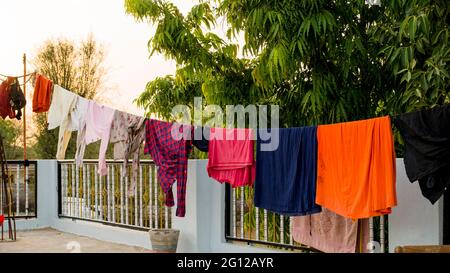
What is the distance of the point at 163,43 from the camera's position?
7.17 meters

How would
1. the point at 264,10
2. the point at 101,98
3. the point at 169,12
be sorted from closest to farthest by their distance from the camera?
the point at 264,10 → the point at 169,12 → the point at 101,98

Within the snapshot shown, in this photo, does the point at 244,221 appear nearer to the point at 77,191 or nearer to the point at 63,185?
the point at 77,191

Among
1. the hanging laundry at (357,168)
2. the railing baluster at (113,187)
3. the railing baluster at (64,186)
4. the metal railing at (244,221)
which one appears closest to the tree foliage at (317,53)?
the hanging laundry at (357,168)

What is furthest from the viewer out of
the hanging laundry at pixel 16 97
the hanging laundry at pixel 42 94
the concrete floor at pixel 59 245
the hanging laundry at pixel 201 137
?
the hanging laundry at pixel 16 97

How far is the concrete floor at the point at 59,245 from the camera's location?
6.78 m

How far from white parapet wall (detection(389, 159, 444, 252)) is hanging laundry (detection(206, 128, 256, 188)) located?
4.42 feet

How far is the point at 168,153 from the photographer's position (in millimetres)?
5973

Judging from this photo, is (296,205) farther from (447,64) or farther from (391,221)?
(447,64)

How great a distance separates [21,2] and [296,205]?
→ 972 centimetres

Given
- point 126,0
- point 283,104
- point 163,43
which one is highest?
point 126,0

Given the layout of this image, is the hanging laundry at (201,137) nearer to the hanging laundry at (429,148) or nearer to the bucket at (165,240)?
the bucket at (165,240)

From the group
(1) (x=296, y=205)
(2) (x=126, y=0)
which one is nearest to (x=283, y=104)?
(1) (x=296, y=205)

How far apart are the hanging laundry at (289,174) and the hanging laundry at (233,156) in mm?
90

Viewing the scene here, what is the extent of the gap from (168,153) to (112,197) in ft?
7.10
